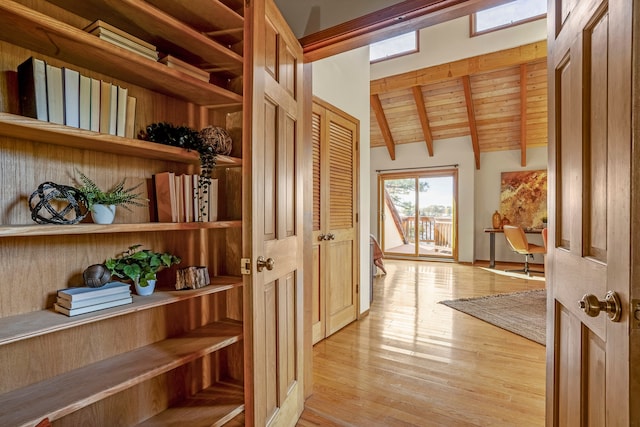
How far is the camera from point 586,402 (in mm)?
937

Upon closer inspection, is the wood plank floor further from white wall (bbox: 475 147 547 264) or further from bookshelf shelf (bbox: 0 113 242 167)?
white wall (bbox: 475 147 547 264)

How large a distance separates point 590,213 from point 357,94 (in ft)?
9.67

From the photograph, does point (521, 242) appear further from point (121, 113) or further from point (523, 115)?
point (121, 113)

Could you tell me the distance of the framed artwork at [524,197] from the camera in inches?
261

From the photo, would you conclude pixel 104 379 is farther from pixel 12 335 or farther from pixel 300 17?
pixel 300 17

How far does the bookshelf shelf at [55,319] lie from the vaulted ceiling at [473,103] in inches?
231

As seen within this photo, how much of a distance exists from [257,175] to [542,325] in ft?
11.3

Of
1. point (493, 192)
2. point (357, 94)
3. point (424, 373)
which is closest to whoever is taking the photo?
point (424, 373)

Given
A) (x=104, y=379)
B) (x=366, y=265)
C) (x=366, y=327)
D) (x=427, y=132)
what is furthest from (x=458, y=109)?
(x=104, y=379)

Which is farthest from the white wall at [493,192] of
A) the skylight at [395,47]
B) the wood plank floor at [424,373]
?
the wood plank floor at [424,373]

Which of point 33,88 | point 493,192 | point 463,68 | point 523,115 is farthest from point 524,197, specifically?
point 33,88

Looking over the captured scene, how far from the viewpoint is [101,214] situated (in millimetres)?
1167

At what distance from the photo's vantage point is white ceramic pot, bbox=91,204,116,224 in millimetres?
1158

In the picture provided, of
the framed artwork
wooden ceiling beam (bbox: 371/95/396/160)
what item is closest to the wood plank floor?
the framed artwork
